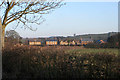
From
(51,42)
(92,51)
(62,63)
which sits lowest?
(62,63)

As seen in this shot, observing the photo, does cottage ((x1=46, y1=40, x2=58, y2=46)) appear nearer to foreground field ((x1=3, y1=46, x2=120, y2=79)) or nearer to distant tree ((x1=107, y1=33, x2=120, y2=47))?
foreground field ((x1=3, y1=46, x2=120, y2=79))

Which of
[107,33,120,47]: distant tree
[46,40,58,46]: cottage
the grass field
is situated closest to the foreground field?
the grass field

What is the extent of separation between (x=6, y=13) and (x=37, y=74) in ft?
20.2

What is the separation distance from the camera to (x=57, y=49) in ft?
19.8

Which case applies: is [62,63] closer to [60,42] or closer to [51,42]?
[60,42]

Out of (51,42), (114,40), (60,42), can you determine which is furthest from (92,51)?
(51,42)

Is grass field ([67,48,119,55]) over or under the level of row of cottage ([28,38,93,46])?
under

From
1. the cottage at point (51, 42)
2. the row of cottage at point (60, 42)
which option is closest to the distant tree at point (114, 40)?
the row of cottage at point (60, 42)

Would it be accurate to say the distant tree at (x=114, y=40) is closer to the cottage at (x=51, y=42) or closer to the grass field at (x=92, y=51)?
the grass field at (x=92, y=51)

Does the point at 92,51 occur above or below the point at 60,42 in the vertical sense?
below

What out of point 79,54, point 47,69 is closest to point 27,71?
point 47,69

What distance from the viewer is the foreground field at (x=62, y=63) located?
5043mm

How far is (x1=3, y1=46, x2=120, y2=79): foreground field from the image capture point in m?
5.04

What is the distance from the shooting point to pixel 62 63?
564 cm
